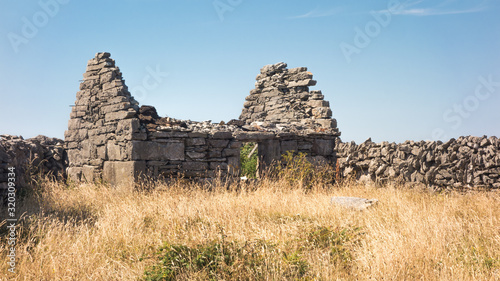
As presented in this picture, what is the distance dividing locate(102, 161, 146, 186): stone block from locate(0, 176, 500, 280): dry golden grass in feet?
3.05

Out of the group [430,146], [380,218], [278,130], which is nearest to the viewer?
[380,218]

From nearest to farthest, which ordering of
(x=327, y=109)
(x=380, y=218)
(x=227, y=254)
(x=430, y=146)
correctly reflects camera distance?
(x=227, y=254) → (x=380, y=218) → (x=430, y=146) → (x=327, y=109)

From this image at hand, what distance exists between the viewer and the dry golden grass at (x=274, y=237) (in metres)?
4.14

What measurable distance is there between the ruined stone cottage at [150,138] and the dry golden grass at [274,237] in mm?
1423

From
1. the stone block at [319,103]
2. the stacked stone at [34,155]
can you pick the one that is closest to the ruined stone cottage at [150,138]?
the stone block at [319,103]

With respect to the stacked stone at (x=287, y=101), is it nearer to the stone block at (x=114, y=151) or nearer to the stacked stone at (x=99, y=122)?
the stacked stone at (x=99, y=122)

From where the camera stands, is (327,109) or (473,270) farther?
(327,109)

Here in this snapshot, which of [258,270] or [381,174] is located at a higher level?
[381,174]

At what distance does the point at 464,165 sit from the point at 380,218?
3.60 meters

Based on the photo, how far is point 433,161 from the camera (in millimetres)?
9281

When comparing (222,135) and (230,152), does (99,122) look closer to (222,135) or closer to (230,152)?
(222,135)

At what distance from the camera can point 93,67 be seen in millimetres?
10625

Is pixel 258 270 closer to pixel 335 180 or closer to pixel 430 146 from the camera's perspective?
pixel 430 146

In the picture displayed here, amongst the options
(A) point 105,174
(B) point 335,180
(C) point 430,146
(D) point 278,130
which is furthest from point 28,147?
(C) point 430,146
